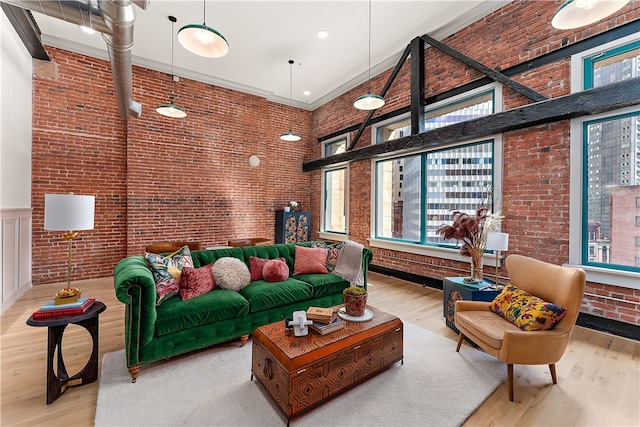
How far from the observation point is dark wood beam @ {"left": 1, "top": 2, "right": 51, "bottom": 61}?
358cm

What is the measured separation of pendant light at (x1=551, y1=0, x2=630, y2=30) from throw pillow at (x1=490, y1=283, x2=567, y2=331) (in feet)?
7.19

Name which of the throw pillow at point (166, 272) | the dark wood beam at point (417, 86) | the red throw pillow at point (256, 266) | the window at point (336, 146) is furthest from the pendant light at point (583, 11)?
the window at point (336, 146)

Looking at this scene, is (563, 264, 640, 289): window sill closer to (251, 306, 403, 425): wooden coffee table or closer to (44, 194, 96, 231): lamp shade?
(251, 306, 403, 425): wooden coffee table

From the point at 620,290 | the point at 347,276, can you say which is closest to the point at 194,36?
the point at 347,276

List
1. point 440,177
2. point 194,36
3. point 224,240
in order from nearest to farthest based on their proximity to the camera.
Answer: point 194,36
point 440,177
point 224,240

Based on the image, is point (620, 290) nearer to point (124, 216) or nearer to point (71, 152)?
point (124, 216)

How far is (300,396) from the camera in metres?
1.76

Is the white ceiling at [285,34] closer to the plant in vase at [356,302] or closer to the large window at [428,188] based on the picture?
the large window at [428,188]

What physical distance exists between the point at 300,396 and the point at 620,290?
11.5 feet

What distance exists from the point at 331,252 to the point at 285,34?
3655 mm

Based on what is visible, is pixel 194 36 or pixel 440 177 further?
pixel 440 177

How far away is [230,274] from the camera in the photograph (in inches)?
117

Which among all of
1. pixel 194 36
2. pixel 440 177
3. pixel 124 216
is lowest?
pixel 124 216

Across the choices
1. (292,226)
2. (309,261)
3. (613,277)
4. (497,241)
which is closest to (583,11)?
(497,241)
